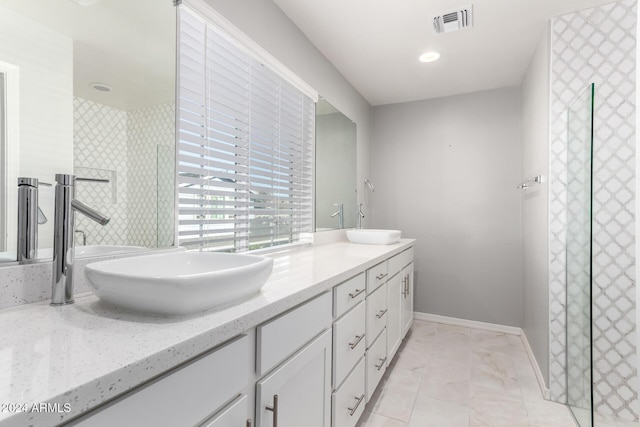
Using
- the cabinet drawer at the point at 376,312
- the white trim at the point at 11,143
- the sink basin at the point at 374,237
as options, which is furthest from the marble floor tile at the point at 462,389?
the white trim at the point at 11,143

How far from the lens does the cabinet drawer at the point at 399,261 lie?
7.14 ft

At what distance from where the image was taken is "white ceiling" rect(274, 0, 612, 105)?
1.92 meters

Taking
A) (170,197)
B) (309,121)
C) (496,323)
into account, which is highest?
(309,121)

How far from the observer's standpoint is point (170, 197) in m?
1.31

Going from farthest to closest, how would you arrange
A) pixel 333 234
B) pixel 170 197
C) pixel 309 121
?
pixel 333 234 → pixel 309 121 → pixel 170 197

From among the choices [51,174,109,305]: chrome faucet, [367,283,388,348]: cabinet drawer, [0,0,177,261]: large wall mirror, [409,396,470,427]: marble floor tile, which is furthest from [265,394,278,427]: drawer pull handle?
[409,396,470,427]: marble floor tile

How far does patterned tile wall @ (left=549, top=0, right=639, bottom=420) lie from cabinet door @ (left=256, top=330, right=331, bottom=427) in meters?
1.58

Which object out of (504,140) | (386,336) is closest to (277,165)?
(386,336)

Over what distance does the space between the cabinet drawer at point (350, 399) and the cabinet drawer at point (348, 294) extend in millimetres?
325

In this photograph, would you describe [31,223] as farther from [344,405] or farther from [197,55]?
[344,405]

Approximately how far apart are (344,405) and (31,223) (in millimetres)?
1314

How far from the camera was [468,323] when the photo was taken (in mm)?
3195

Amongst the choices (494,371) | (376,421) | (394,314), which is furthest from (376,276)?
(494,371)

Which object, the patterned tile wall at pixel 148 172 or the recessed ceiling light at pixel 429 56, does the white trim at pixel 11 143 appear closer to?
the patterned tile wall at pixel 148 172
